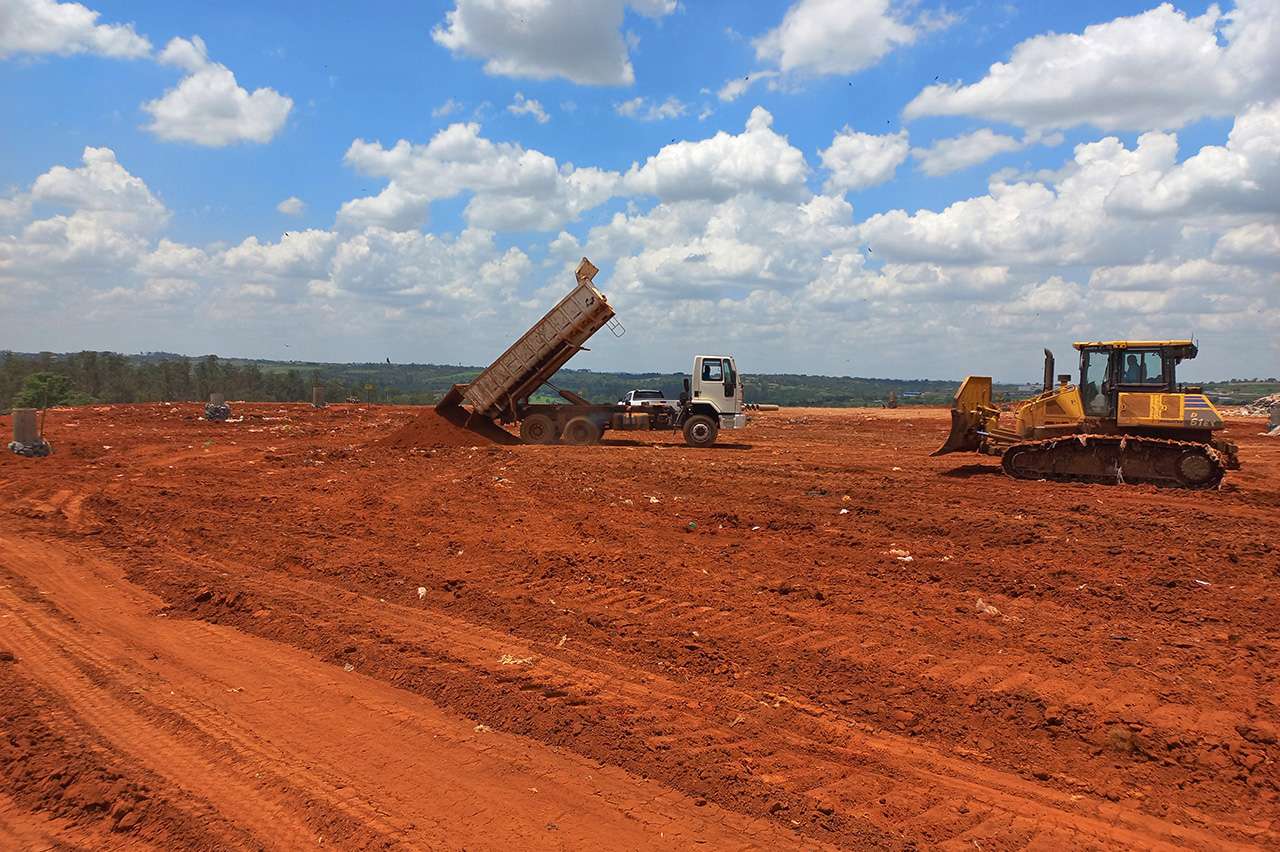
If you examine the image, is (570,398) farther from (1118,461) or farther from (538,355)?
(1118,461)

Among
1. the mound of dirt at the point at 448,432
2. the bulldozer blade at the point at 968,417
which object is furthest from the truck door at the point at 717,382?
the bulldozer blade at the point at 968,417

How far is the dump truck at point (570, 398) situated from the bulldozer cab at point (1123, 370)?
8.09 metres

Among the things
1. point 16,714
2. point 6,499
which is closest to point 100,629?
point 16,714

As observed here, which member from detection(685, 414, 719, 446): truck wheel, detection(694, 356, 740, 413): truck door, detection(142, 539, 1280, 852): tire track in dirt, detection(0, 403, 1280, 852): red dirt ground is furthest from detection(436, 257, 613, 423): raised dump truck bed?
detection(142, 539, 1280, 852): tire track in dirt

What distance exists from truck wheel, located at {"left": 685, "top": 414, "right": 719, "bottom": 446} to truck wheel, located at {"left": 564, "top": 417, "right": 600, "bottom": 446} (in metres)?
2.50

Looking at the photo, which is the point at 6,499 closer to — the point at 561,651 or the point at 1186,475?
the point at 561,651

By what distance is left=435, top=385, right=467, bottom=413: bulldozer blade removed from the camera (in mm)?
18844

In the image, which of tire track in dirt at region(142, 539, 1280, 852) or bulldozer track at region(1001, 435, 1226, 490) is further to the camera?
bulldozer track at region(1001, 435, 1226, 490)

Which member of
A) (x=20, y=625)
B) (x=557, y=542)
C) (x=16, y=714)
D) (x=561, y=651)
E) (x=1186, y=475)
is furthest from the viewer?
(x=1186, y=475)

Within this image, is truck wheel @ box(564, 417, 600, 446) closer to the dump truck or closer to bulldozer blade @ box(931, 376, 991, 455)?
the dump truck

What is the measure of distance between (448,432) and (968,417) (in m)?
12.3

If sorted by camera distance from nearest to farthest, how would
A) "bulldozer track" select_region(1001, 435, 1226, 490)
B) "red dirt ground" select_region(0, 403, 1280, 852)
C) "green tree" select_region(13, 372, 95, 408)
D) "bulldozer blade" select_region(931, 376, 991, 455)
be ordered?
"red dirt ground" select_region(0, 403, 1280, 852) → "bulldozer track" select_region(1001, 435, 1226, 490) → "bulldozer blade" select_region(931, 376, 991, 455) → "green tree" select_region(13, 372, 95, 408)

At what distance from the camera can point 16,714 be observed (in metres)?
4.36

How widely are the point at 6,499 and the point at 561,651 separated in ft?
33.6
